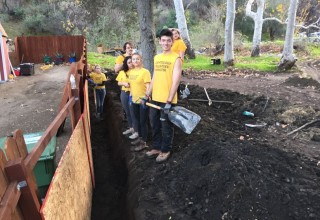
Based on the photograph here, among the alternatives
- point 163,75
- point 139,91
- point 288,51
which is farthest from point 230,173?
point 288,51

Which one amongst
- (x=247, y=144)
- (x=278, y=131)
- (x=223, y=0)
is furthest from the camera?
(x=223, y=0)

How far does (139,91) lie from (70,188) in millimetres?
2384

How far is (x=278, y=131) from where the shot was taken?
21.2ft

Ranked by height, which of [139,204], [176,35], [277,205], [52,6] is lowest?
[139,204]

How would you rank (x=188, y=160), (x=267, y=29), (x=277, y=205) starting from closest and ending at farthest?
(x=277, y=205), (x=188, y=160), (x=267, y=29)

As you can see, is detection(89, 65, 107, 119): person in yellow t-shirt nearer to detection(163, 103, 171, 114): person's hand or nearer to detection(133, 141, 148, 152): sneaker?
detection(133, 141, 148, 152): sneaker

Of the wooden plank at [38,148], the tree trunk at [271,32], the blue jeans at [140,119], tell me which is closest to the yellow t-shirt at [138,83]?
the blue jeans at [140,119]

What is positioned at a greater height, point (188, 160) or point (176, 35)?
point (176, 35)

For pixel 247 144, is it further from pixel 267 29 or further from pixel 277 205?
pixel 267 29

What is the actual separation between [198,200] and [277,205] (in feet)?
2.92

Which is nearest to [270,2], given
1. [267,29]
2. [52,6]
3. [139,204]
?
[267,29]

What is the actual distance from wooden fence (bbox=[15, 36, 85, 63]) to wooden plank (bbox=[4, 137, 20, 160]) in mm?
17527

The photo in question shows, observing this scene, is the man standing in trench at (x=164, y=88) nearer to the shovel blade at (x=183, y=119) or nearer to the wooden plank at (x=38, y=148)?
the shovel blade at (x=183, y=119)

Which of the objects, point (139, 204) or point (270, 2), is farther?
point (270, 2)
